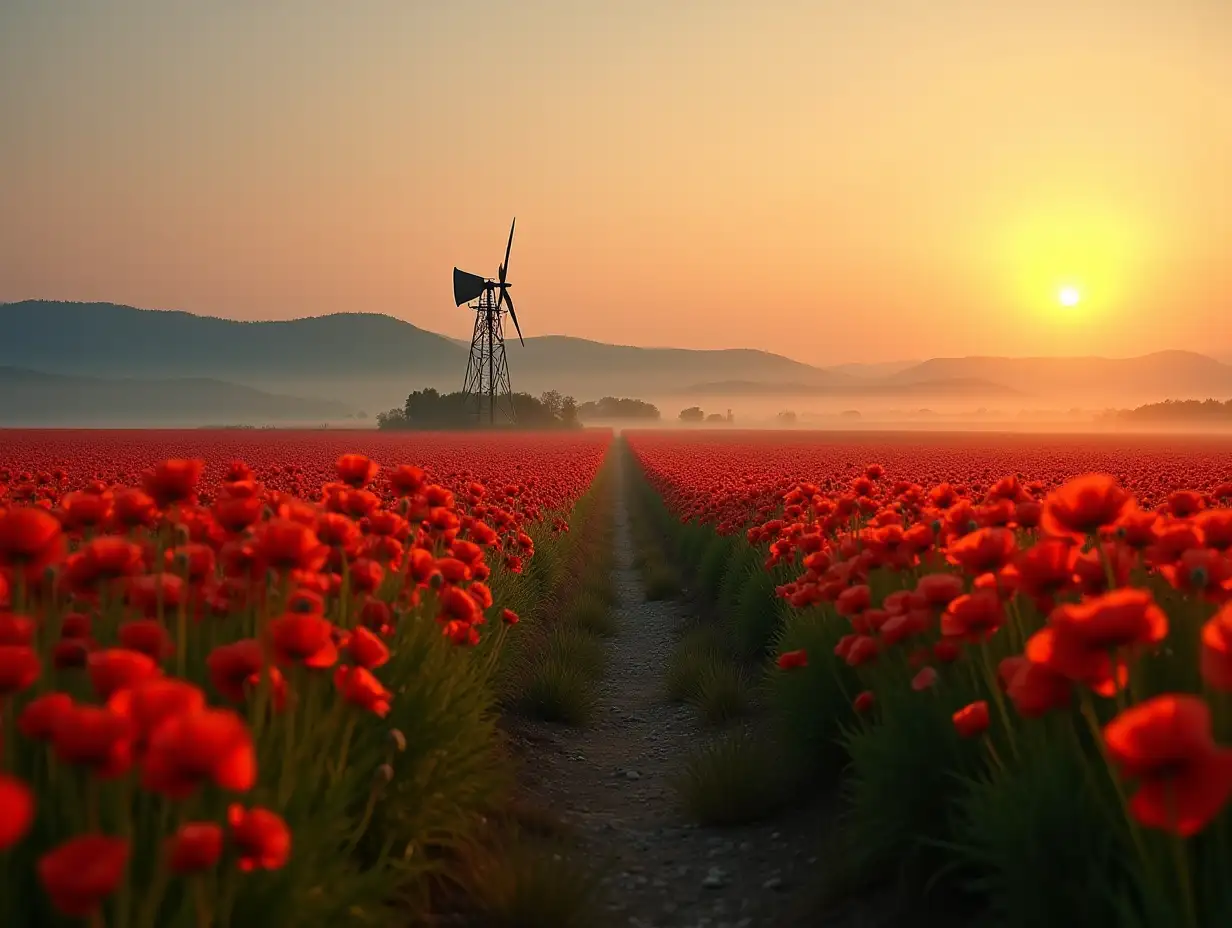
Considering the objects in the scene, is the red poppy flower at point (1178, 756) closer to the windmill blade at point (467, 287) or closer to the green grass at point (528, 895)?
the green grass at point (528, 895)

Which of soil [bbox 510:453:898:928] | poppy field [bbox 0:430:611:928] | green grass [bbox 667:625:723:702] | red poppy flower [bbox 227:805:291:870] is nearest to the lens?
poppy field [bbox 0:430:611:928]

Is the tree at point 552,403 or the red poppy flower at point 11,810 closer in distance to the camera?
the red poppy flower at point 11,810

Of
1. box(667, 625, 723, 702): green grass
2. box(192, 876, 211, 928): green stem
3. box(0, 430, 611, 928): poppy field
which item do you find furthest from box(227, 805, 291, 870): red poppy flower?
box(667, 625, 723, 702): green grass

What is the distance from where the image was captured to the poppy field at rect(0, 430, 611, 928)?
1981 mm

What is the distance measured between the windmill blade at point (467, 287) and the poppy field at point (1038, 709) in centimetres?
7303

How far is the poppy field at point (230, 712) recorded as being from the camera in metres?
1.98

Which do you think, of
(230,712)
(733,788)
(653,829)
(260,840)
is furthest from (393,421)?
(230,712)

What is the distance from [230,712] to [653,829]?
4.61 m

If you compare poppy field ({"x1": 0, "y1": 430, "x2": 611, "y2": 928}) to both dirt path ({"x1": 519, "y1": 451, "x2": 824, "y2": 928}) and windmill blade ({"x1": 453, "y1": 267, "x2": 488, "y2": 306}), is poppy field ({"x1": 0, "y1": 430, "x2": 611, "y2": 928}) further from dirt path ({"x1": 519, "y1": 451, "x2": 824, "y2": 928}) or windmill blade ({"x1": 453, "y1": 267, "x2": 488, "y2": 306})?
windmill blade ({"x1": 453, "y1": 267, "x2": 488, "y2": 306})

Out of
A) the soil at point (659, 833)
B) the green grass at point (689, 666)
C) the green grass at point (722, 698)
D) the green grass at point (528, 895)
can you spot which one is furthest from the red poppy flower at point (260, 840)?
the green grass at point (689, 666)

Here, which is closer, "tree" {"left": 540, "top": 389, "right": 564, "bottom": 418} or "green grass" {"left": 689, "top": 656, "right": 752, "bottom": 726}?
"green grass" {"left": 689, "top": 656, "right": 752, "bottom": 726}

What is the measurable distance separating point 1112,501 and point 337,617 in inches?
131

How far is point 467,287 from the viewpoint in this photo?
254 feet

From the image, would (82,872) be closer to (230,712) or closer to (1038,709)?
(230,712)
